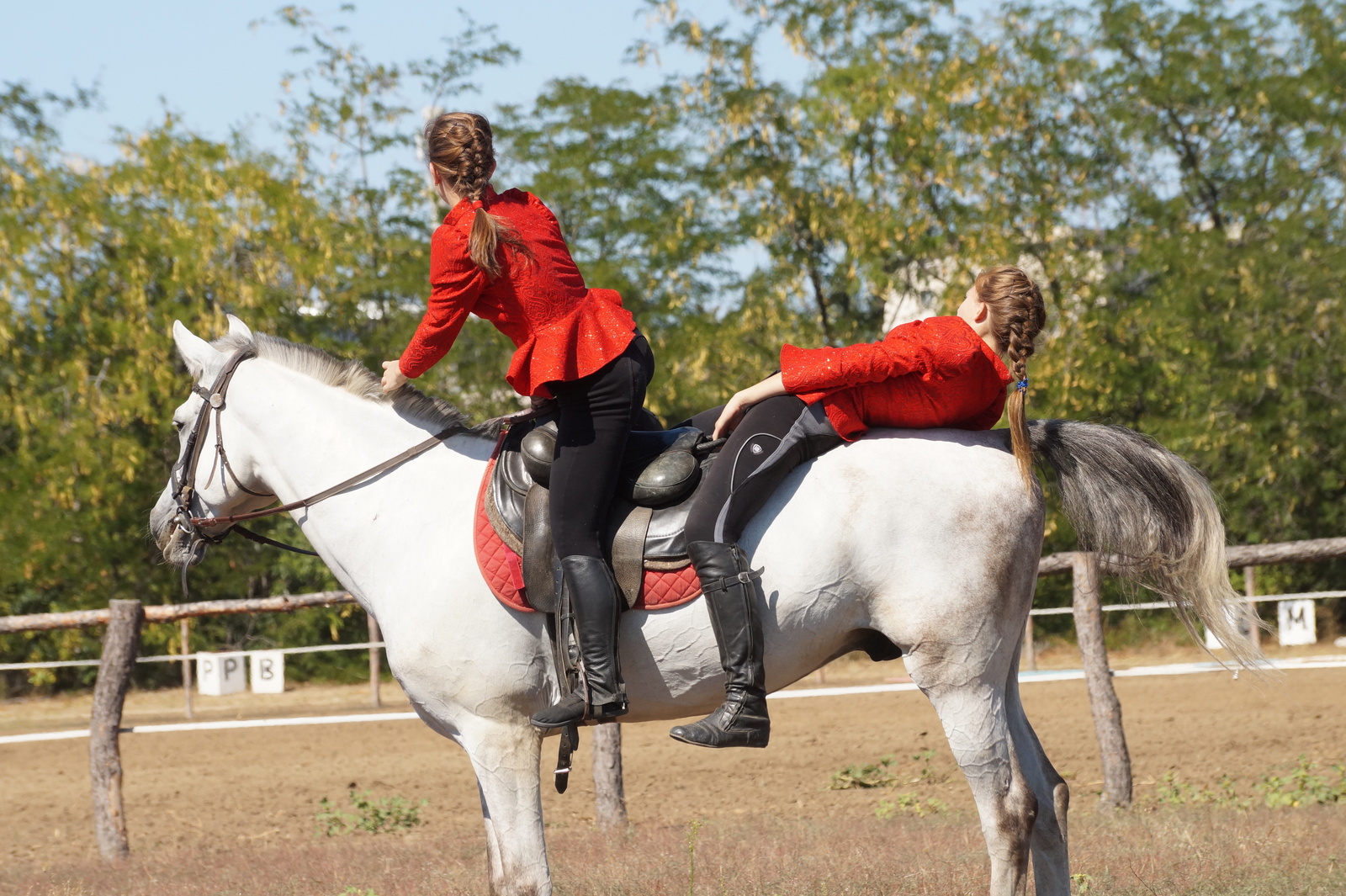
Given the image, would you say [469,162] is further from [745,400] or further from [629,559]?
[629,559]

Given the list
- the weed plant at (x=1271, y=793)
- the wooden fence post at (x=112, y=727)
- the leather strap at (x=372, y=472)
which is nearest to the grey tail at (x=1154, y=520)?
the leather strap at (x=372, y=472)

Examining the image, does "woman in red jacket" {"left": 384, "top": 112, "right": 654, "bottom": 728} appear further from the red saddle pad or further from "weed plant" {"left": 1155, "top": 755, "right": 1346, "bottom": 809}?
"weed plant" {"left": 1155, "top": 755, "right": 1346, "bottom": 809}

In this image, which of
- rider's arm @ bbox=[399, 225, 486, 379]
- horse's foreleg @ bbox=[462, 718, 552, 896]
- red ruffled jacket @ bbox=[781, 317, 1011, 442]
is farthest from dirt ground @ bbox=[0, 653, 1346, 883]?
rider's arm @ bbox=[399, 225, 486, 379]

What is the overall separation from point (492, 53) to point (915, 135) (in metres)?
7.76

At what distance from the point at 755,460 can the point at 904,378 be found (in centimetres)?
58

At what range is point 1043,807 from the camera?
162 inches

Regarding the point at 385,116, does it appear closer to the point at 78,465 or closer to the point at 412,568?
the point at 78,465

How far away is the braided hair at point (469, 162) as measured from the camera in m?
3.73

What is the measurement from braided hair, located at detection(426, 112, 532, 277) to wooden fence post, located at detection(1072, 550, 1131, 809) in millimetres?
5212

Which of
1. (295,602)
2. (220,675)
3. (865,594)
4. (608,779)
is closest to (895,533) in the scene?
(865,594)

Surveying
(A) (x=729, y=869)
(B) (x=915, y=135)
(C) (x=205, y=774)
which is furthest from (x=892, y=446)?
(B) (x=915, y=135)

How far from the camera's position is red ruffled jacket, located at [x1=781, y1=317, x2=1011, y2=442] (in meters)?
3.82

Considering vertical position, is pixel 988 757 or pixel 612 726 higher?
pixel 988 757

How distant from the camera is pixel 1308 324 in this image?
18.3 m
